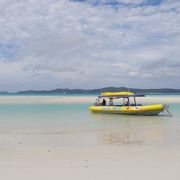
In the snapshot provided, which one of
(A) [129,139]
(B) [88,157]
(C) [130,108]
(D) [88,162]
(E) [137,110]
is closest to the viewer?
(D) [88,162]

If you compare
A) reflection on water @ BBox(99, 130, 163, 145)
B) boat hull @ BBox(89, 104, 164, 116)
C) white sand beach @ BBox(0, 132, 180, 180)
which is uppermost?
boat hull @ BBox(89, 104, 164, 116)

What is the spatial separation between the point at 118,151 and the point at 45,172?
2.94 m

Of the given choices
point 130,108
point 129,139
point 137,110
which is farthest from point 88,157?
point 130,108

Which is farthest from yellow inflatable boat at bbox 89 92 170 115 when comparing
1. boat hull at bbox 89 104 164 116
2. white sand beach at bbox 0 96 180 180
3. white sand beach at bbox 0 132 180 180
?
white sand beach at bbox 0 132 180 180

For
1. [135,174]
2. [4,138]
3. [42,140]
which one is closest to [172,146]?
[135,174]

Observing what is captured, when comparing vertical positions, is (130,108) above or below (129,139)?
above

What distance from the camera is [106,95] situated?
84.5 ft

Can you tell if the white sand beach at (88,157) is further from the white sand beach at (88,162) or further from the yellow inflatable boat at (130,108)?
the yellow inflatable boat at (130,108)

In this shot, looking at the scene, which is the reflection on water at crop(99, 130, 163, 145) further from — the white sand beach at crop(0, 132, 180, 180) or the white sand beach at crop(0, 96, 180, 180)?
the white sand beach at crop(0, 132, 180, 180)

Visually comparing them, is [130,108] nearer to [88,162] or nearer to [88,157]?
[88,157]

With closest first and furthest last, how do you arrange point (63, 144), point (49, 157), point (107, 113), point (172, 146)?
1. point (49, 157)
2. point (172, 146)
3. point (63, 144)
4. point (107, 113)

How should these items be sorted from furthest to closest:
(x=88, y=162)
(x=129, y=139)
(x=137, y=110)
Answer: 1. (x=137, y=110)
2. (x=129, y=139)
3. (x=88, y=162)

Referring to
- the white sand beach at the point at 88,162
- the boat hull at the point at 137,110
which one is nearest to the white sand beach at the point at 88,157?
the white sand beach at the point at 88,162

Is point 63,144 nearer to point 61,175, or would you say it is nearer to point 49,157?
point 49,157
